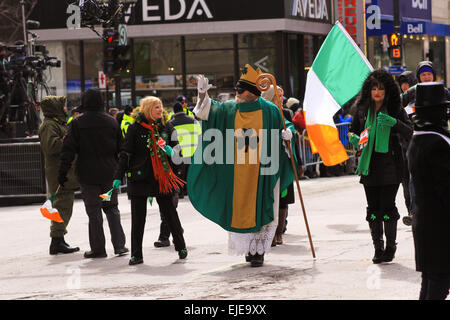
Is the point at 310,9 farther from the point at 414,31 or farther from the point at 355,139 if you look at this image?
the point at 355,139

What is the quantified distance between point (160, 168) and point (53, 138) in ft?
Answer: 5.64

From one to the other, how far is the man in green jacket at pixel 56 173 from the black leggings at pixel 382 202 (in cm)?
379

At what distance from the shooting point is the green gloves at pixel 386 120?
8.56m

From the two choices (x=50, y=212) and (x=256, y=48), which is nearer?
(x=50, y=212)

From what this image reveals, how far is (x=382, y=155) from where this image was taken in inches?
342

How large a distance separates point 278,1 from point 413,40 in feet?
50.5

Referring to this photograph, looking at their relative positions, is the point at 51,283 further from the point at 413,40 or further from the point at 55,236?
the point at 413,40

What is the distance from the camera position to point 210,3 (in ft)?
91.6

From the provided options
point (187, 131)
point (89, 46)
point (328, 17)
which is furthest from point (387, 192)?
point (328, 17)

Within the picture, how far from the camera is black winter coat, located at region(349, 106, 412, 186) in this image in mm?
8609

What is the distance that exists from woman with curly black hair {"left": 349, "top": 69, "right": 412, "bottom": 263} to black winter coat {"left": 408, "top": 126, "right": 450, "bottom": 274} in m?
3.13

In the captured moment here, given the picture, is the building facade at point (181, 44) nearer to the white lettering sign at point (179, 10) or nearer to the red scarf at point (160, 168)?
the white lettering sign at point (179, 10)

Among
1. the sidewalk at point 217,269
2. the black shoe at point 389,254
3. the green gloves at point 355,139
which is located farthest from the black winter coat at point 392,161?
the sidewalk at point 217,269

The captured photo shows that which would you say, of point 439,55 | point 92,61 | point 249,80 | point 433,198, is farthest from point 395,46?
point 433,198
